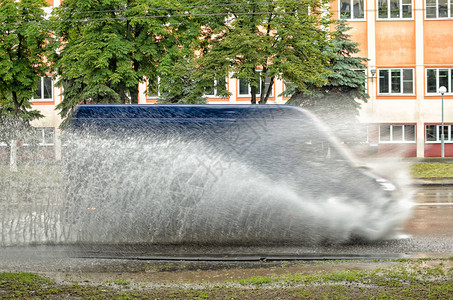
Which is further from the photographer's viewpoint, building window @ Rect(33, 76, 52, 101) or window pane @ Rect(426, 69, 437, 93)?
building window @ Rect(33, 76, 52, 101)

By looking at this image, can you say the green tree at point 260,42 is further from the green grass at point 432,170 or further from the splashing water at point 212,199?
the splashing water at point 212,199

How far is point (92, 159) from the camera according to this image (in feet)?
29.2

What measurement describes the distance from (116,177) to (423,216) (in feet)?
21.7

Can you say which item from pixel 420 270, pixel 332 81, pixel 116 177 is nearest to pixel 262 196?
pixel 116 177

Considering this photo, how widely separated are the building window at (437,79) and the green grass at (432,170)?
575 inches

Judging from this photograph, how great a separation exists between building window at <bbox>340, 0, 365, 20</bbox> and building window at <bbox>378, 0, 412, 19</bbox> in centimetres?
125

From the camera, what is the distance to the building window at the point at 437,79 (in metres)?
36.4

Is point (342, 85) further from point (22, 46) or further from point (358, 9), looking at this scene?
point (22, 46)

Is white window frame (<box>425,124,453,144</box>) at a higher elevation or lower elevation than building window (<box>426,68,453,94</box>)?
lower

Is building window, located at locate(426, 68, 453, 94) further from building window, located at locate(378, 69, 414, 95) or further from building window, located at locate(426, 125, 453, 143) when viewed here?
building window, located at locate(426, 125, 453, 143)

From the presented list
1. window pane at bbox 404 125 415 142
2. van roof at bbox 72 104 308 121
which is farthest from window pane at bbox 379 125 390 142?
van roof at bbox 72 104 308 121

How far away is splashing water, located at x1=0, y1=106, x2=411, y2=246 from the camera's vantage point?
27.4 ft

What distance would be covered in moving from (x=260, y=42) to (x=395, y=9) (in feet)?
68.3

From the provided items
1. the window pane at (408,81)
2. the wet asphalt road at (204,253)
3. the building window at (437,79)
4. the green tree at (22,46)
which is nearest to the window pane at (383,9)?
the window pane at (408,81)
